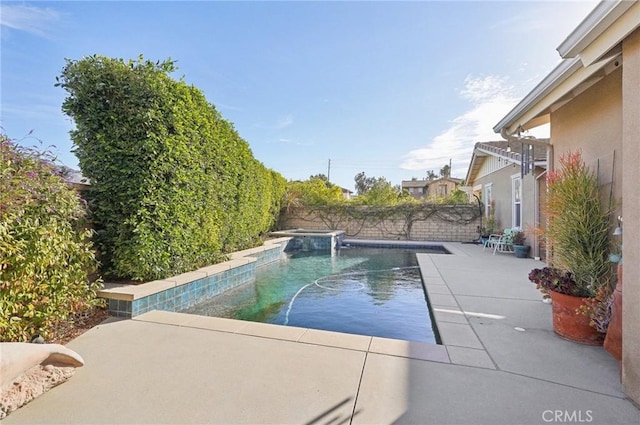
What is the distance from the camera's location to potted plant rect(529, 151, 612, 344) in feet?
11.1

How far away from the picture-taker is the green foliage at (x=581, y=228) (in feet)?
11.7

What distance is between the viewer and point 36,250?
124 inches

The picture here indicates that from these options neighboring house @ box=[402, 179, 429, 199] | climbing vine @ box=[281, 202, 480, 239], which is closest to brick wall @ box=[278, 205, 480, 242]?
climbing vine @ box=[281, 202, 480, 239]

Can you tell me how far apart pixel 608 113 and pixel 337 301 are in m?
5.00

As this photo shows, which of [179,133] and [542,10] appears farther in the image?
[179,133]

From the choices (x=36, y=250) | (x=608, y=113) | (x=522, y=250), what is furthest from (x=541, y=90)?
(x=522, y=250)

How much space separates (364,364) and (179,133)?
493 centimetres

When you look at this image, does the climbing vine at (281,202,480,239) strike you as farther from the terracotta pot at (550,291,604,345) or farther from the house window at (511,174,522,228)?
the terracotta pot at (550,291,604,345)

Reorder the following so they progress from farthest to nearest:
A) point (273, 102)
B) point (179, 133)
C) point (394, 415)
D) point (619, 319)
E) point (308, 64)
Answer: point (273, 102) → point (308, 64) → point (179, 133) → point (619, 319) → point (394, 415)

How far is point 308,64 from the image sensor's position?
10562 millimetres

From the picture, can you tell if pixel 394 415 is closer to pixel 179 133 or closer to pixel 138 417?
pixel 138 417

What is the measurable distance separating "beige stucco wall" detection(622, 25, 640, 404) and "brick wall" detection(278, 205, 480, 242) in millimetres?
14076

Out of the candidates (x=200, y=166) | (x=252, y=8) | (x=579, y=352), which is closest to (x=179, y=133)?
(x=200, y=166)

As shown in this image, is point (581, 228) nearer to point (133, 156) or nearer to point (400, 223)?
point (133, 156)
